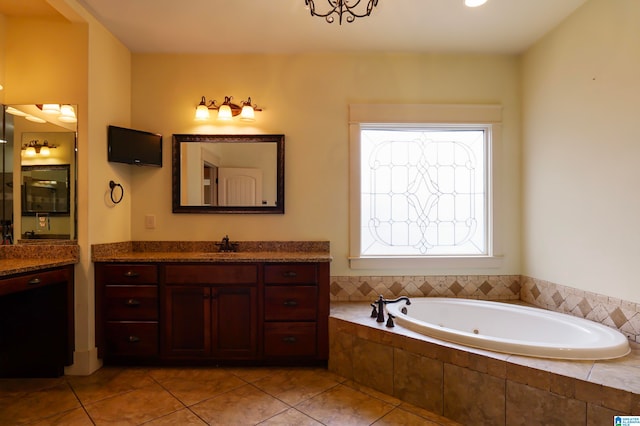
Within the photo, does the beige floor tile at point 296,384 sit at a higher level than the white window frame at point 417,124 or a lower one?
lower

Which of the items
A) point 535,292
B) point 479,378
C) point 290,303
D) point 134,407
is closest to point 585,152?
point 535,292

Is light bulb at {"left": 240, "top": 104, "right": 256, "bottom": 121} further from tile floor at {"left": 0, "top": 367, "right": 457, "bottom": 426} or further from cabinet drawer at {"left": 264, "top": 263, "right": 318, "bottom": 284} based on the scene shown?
tile floor at {"left": 0, "top": 367, "right": 457, "bottom": 426}

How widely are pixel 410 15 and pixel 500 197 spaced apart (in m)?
1.69

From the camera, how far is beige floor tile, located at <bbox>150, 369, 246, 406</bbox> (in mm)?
2033

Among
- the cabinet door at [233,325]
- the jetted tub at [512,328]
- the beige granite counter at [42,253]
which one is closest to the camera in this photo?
the jetted tub at [512,328]

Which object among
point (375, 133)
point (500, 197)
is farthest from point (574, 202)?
point (375, 133)

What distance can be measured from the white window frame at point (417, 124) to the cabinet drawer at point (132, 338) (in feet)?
5.47

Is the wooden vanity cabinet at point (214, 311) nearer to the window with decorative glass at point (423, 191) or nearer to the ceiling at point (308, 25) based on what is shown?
the window with decorative glass at point (423, 191)

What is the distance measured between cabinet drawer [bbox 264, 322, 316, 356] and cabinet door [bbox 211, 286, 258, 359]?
0.34 feet

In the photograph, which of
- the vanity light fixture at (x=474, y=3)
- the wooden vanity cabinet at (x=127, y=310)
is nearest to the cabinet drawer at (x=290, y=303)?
the wooden vanity cabinet at (x=127, y=310)

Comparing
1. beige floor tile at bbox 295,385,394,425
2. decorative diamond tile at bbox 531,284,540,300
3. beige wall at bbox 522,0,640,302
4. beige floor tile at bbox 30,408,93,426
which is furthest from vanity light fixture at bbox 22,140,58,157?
decorative diamond tile at bbox 531,284,540,300

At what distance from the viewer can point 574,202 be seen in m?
2.28

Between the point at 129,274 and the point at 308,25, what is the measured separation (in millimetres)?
2296

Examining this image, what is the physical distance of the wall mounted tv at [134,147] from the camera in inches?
98.7
